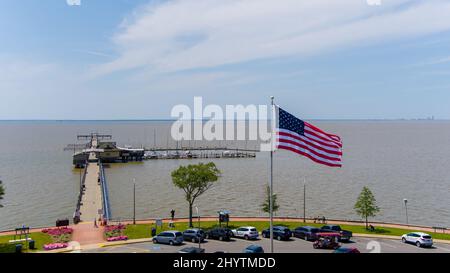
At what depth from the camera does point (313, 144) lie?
20172 millimetres

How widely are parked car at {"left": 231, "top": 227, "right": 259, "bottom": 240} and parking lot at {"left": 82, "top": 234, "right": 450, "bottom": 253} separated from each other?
53cm

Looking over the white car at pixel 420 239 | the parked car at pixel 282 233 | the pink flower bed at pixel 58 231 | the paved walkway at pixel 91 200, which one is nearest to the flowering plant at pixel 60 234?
the pink flower bed at pixel 58 231

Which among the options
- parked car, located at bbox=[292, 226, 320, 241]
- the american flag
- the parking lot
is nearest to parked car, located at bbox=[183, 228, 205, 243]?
the parking lot

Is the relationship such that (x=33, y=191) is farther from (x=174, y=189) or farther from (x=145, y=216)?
(x=145, y=216)

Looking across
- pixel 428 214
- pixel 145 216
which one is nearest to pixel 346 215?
pixel 428 214

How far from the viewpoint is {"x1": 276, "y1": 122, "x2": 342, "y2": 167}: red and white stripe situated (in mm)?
19719

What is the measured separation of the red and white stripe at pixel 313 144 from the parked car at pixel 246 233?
1412 cm

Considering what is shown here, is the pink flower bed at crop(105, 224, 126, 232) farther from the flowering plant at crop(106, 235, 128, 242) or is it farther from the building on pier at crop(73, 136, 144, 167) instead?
the building on pier at crop(73, 136, 144, 167)

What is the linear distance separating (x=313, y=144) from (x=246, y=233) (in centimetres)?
1485

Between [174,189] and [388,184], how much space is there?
37749mm
